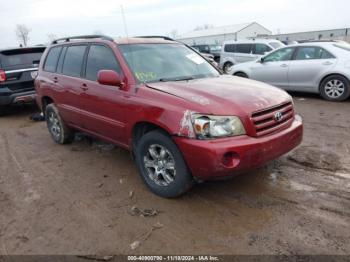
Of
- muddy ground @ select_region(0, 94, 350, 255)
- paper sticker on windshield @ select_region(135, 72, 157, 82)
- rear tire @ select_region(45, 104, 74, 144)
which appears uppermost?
paper sticker on windshield @ select_region(135, 72, 157, 82)

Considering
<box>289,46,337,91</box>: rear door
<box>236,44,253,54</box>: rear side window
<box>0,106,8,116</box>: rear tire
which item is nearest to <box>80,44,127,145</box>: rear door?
<box>0,106,8,116</box>: rear tire

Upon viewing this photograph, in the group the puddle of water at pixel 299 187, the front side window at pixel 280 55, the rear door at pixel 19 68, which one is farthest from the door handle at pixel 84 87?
the front side window at pixel 280 55

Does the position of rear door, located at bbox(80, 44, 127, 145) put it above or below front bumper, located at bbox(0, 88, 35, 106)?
above

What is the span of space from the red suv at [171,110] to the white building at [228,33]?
53914mm

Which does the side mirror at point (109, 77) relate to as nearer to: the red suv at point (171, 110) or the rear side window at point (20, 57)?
the red suv at point (171, 110)

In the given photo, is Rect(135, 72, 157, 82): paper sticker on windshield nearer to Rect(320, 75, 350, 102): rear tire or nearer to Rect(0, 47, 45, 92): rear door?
Rect(0, 47, 45, 92): rear door

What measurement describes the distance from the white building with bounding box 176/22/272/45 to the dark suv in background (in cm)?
5069

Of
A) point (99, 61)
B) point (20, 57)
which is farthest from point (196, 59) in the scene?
point (20, 57)

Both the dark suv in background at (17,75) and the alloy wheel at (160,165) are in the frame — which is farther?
the dark suv in background at (17,75)

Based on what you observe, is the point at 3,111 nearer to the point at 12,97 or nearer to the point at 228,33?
the point at 12,97

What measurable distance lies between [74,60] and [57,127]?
1442 mm

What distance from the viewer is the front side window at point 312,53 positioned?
333 inches

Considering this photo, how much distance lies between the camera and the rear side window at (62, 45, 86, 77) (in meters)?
4.91

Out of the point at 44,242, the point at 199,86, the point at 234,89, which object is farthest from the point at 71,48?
the point at 44,242
